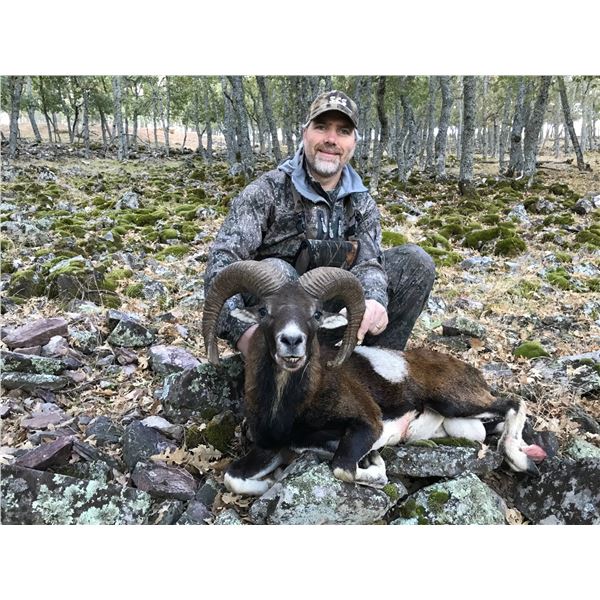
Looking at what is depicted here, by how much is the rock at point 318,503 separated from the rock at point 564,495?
1.62 m

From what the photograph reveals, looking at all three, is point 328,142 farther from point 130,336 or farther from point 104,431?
point 104,431

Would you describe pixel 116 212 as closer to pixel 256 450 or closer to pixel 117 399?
pixel 117 399

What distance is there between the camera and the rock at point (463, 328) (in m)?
8.99

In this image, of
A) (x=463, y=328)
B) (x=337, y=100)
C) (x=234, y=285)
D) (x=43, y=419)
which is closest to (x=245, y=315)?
(x=234, y=285)

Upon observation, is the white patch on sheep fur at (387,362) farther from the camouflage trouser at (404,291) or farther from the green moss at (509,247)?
the green moss at (509,247)

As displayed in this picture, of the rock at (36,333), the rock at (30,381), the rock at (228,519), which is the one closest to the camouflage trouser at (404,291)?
the rock at (228,519)

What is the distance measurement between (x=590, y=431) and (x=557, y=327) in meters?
3.80

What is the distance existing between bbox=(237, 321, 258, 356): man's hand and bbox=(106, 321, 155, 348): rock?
2761mm

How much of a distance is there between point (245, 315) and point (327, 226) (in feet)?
6.32

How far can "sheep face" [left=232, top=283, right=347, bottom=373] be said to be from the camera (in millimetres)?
4625

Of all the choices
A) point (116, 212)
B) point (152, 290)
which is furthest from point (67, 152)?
point (152, 290)

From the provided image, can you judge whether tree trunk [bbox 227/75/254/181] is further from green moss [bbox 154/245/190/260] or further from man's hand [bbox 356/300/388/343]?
man's hand [bbox 356/300/388/343]

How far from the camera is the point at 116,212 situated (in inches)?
771

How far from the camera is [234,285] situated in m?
5.39
